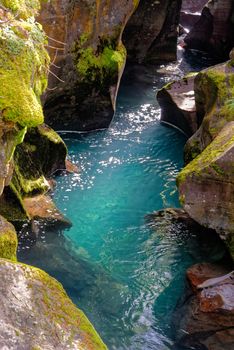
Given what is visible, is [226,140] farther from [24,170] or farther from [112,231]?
[24,170]

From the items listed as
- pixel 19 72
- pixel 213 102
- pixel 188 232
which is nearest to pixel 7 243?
pixel 19 72

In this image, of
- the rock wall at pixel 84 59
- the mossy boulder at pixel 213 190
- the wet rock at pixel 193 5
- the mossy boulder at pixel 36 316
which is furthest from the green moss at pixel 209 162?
the wet rock at pixel 193 5

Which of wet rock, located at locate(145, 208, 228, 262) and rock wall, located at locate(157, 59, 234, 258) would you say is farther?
wet rock, located at locate(145, 208, 228, 262)

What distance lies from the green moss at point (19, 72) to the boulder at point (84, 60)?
588cm

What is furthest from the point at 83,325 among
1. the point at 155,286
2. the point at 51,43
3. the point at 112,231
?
the point at 51,43

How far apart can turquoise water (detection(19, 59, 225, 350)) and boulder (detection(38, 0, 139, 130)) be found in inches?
27.8

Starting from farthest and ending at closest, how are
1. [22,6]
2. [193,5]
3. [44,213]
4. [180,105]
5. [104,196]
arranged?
[193,5] → [180,105] → [104,196] → [44,213] → [22,6]

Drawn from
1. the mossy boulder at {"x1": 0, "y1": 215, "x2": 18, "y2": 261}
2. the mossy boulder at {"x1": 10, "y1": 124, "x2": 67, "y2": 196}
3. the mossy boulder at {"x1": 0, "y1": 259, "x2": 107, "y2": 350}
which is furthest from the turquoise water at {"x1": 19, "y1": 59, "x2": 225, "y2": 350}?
the mossy boulder at {"x1": 0, "y1": 259, "x2": 107, "y2": 350}

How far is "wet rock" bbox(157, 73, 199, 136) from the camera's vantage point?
14219 millimetres

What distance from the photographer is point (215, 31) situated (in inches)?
870

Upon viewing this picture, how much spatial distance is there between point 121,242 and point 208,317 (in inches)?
121

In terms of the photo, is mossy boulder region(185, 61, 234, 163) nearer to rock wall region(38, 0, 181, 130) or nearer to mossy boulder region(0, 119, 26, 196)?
rock wall region(38, 0, 181, 130)

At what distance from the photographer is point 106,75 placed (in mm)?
14211

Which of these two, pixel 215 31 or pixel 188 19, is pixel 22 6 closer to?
pixel 215 31
